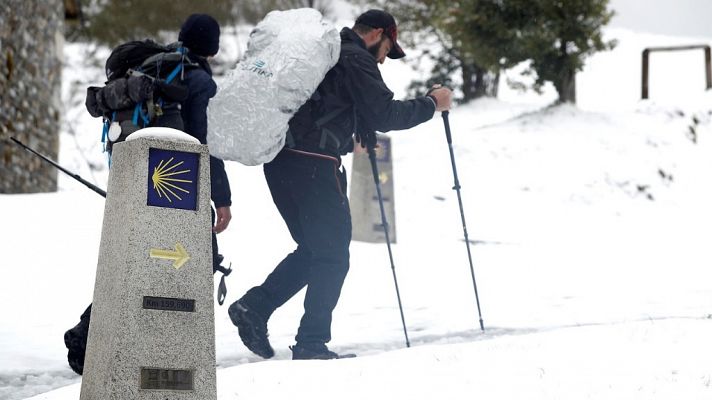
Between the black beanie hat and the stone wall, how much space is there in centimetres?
730

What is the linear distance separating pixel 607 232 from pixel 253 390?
422 inches

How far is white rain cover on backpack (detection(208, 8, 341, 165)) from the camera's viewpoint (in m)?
5.91

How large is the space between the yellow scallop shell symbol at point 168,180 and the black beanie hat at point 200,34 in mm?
1770

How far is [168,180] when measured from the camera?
457 centimetres

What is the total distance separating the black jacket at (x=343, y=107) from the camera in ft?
20.4

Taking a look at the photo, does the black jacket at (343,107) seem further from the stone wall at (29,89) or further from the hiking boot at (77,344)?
the stone wall at (29,89)

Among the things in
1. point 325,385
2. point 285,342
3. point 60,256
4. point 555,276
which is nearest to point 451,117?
point 555,276

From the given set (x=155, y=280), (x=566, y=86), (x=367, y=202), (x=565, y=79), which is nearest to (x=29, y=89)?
(x=367, y=202)

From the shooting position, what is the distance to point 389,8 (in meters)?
27.0

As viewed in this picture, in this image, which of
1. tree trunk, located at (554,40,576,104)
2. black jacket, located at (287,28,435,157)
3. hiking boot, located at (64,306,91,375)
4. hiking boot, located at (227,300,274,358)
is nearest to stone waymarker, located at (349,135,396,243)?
hiking boot, located at (227,300,274,358)

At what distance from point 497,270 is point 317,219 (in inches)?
213

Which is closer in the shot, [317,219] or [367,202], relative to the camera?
[317,219]

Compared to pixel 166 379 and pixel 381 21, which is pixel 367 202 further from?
pixel 166 379

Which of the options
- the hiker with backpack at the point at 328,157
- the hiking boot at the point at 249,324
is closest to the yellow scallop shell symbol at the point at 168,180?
the hiker with backpack at the point at 328,157
